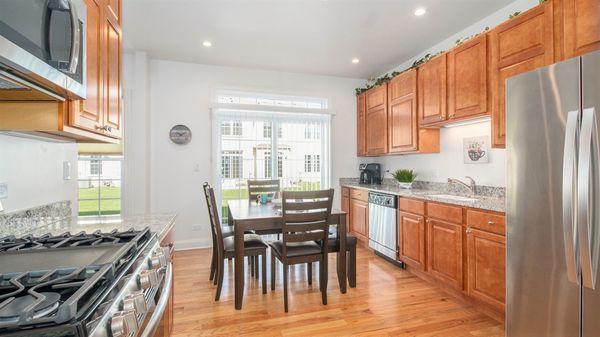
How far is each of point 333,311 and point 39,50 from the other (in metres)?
2.39

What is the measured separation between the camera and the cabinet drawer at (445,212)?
2422 millimetres

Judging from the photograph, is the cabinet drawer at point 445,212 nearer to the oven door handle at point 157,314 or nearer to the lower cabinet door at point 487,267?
the lower cabinet door at point 487,267

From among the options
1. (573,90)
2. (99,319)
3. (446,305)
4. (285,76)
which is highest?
(285,76)

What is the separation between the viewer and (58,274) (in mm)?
825

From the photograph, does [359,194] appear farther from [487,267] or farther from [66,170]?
[66,170]

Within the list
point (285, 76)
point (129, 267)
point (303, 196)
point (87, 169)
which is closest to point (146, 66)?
point (87, 169)

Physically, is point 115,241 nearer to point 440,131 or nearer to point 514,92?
point 514,92

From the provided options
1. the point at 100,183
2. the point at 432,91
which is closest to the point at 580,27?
the point at 432,91

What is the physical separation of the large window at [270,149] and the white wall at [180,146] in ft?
0.75

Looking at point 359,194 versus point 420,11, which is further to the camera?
point 359,194

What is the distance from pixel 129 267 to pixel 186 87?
370 centimetres

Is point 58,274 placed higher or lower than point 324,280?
higher

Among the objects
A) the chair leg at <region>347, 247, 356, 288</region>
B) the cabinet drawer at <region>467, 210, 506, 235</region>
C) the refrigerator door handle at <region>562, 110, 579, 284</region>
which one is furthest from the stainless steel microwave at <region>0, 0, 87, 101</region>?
the cabinet drawer at <region>467, 210, 506, 235</region>

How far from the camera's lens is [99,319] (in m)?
0.62
